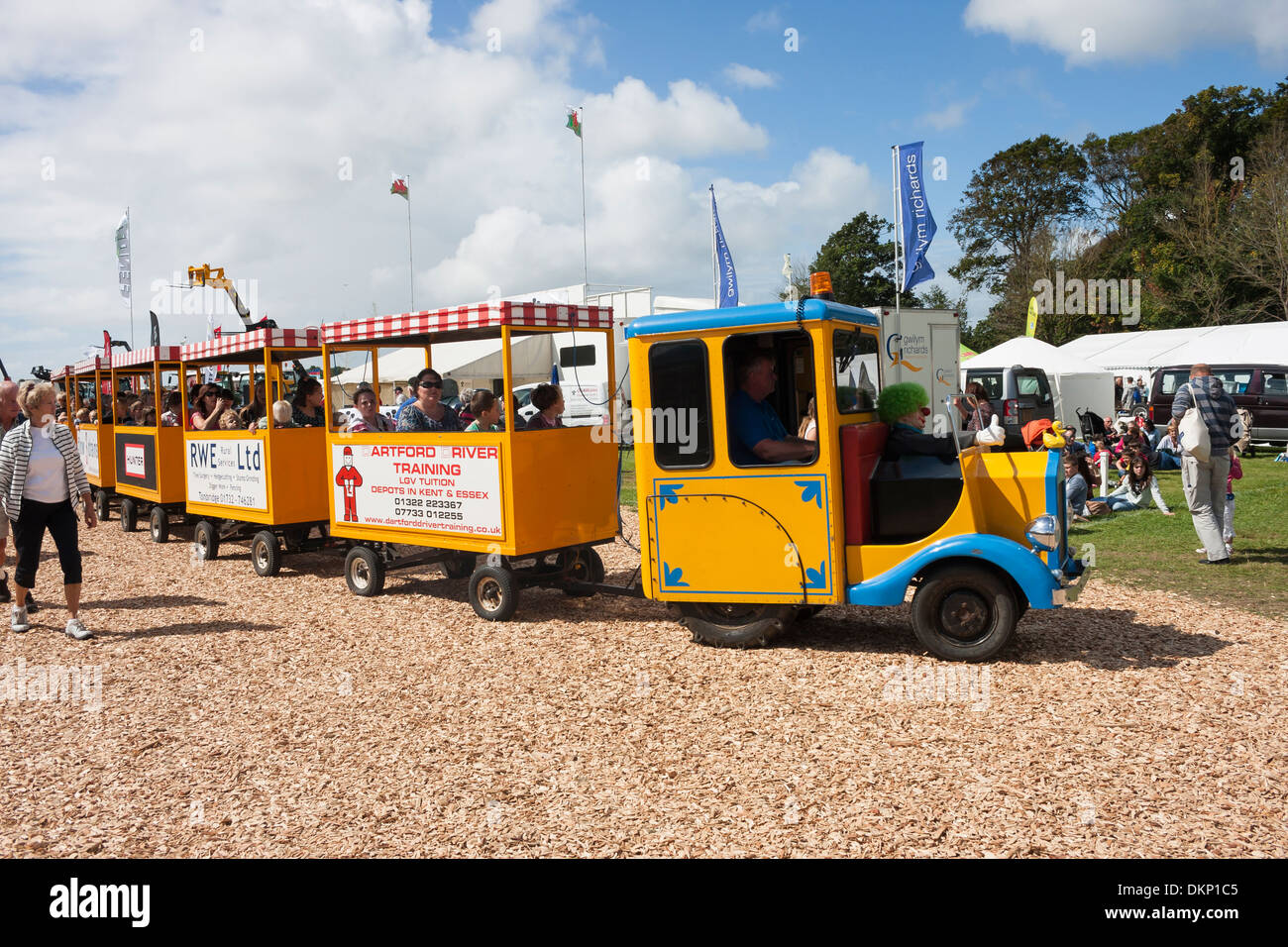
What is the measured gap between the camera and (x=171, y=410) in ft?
42.8

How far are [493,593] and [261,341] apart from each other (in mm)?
4084

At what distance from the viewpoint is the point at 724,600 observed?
6211mm

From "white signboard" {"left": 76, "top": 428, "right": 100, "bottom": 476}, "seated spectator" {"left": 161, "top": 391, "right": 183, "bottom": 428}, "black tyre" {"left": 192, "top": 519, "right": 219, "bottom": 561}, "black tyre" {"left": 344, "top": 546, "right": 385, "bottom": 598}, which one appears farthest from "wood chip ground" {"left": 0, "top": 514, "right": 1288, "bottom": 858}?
"white signboard" {"left": 76, "top": 428, "right": 100, "bottom": 476}

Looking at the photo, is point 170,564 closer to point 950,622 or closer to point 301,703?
point 301,703

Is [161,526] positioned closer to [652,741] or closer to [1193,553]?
[652,741]

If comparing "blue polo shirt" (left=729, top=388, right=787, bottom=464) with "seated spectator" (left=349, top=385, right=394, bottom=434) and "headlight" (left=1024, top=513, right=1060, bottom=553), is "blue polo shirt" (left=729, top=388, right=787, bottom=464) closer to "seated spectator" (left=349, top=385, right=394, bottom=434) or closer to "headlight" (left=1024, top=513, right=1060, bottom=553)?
"headlight" (left=1024, top=513, right=1060, bottom=553)

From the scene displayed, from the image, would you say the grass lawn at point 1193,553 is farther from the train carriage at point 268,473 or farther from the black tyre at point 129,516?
the black tyre at point 129,516

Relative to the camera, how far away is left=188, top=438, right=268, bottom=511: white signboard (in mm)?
9906

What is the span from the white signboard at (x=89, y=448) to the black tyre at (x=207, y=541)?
17.4 ft

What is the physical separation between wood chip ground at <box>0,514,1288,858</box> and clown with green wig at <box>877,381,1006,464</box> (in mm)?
1360

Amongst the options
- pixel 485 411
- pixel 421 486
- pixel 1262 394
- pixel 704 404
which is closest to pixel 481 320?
pixel 485 411

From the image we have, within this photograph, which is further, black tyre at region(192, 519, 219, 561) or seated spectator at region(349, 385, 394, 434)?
black tyre at region(192, 519, 219, 561)

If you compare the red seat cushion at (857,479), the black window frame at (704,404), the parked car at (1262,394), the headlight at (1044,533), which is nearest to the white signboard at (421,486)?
the black window frame at (704,404)

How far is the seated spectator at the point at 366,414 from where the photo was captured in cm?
881
